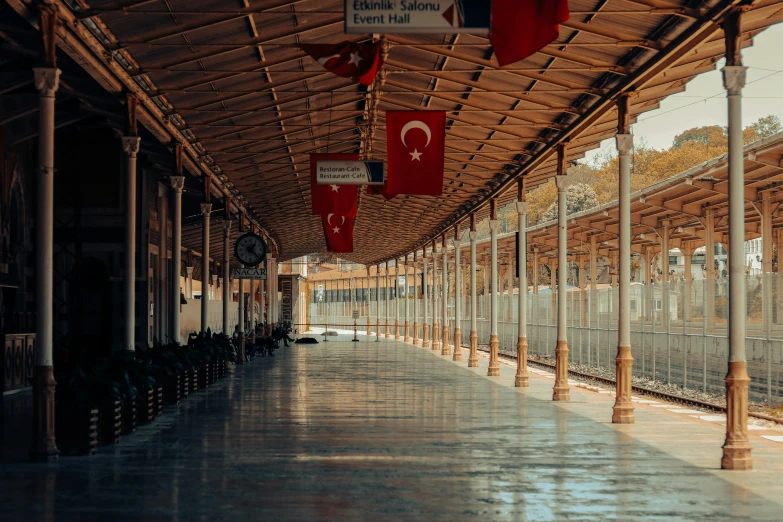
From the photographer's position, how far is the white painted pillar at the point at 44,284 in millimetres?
12422

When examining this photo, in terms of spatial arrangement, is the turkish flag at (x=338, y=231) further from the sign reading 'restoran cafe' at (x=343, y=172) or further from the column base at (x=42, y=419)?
the column base at (x=42, y=419)

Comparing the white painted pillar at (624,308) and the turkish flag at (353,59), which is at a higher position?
the turkish flag at (353,59)

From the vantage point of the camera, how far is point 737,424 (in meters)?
12.2

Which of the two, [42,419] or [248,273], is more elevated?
[248,273]

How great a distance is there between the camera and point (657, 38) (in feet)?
50.6

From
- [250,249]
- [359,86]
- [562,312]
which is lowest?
[562,312]

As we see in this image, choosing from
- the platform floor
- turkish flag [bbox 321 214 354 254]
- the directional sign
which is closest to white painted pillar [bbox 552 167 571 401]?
the platform floor

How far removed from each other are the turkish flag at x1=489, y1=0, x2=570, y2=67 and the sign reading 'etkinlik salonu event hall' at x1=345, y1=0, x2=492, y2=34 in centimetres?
22

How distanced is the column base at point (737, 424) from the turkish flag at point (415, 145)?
7495 mm

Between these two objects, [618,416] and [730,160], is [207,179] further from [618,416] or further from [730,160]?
[730,160]

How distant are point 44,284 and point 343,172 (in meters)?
8.86

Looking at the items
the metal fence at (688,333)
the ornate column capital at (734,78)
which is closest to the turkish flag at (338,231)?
the metal fence at (688,333)

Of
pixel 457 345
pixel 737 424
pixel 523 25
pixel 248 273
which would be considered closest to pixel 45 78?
pixel 523 25

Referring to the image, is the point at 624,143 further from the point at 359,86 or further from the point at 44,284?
the point at 44,284
